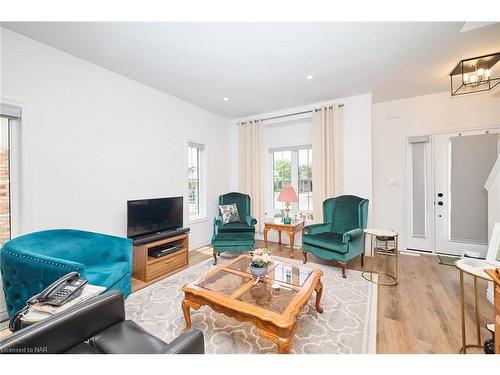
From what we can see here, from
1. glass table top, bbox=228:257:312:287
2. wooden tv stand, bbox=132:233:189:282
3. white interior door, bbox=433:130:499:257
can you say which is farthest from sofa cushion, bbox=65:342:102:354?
white interior door, bbox=433:130:499:257

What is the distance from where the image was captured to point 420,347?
165 centimetres

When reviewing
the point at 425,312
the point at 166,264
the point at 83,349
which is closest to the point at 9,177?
the point at 166,264

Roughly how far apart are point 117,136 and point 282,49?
2.37 meters

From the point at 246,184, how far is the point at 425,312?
3.46 meters

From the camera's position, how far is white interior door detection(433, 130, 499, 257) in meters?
3.43

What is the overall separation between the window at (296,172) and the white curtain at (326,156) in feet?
1.21

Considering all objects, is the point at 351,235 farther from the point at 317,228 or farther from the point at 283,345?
the point at 283,345

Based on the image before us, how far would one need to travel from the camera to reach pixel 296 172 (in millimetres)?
4520

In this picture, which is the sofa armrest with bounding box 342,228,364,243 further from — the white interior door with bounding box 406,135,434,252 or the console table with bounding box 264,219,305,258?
the white interior door with bounding box 406,135,434,252

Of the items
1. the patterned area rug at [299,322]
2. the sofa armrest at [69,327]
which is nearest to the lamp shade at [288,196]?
the patterned area rug at [299,322]

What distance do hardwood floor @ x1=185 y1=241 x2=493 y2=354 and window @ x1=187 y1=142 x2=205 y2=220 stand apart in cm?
291

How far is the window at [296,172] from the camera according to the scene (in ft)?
14.4

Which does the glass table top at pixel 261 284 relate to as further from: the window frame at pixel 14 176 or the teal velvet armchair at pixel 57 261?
the window frame at pixel 14 176

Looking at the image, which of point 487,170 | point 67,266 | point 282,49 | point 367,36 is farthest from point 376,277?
point 67,266
